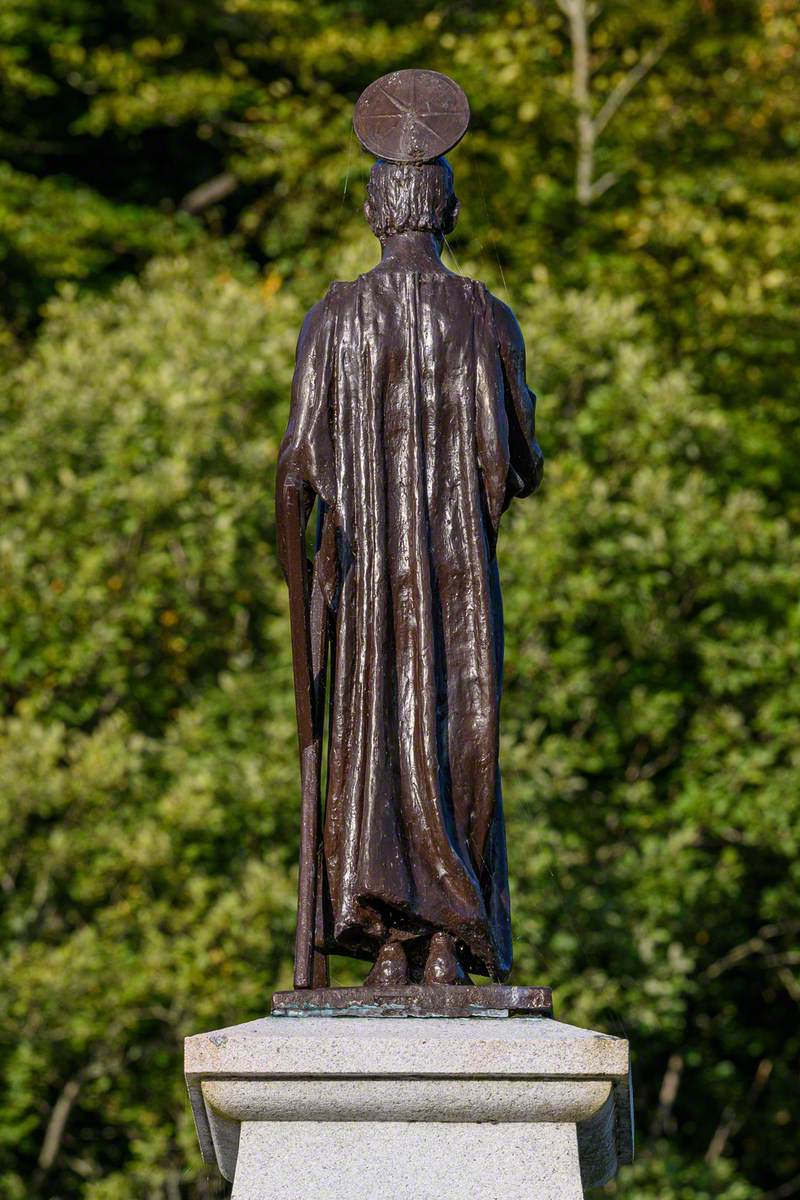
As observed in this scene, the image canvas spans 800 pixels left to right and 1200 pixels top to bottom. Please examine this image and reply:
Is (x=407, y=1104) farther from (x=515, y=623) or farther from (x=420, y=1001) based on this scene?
(x=515, y=623)

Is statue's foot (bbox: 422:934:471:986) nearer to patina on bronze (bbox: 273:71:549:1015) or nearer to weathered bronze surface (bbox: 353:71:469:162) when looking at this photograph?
patina on bronze (bbox: 273:71:549:1015)

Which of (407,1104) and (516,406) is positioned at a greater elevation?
(516,406)

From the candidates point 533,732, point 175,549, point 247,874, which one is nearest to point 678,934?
point 533,732

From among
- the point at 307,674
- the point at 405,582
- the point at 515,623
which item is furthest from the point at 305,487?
the point at 515,623

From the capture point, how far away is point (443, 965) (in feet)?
17.4

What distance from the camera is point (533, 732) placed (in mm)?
13070

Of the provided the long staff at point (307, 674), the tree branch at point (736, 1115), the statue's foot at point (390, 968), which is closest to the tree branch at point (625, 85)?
the tree branch at point (736, 1115)

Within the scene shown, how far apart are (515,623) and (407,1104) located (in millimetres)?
9057

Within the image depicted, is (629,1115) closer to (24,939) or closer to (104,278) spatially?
(24,939)

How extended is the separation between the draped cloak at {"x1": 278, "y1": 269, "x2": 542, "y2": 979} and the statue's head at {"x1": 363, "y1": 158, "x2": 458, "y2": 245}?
0.18 m

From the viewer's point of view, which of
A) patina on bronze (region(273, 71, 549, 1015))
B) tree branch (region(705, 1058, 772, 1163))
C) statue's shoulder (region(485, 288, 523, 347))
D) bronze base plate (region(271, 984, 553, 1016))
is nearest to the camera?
bronze base plate (region(271, 984, 553, 1016))

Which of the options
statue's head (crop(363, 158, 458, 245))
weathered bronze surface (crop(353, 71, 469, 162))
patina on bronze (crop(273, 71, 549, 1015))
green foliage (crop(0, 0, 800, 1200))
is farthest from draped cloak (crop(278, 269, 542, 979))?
green foliage (crop(0, 0, 800, 1200))

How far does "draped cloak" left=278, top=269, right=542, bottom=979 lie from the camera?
17.9 ft

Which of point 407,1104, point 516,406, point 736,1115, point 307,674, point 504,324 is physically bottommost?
point 736,1115
